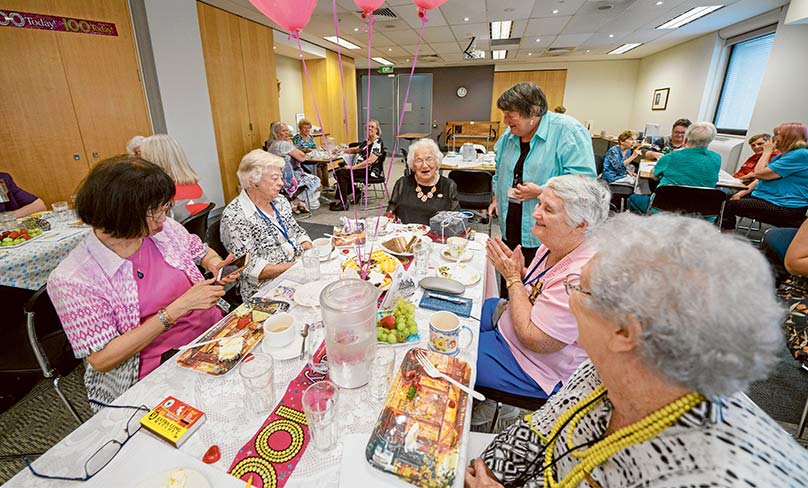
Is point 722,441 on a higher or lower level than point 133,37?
lower

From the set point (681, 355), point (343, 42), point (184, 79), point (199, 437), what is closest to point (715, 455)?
point (681, 355)

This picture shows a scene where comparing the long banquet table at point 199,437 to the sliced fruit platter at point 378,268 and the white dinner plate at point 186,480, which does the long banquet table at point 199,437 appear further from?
the sliced fruit platter at point 378,268

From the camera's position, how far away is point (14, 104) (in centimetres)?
339

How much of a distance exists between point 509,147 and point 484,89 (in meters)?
10.4

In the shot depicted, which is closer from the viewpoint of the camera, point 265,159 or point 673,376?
point 673,376

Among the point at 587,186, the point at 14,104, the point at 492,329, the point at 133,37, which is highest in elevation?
the point at 133,37

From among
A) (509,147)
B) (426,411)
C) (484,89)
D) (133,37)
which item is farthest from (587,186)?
(484,89)

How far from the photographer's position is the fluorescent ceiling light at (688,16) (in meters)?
5.31

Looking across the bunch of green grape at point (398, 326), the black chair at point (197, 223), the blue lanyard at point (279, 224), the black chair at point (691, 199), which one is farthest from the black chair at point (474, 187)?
the bunch of green grape at point (398, 326)

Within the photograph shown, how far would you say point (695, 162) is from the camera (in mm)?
3654

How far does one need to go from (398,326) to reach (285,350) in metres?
0.38

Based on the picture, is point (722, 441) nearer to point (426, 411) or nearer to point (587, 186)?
point (426, 411)

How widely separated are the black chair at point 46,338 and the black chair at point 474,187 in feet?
12.2

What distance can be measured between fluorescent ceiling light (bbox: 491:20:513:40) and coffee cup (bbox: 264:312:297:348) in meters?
6.67
